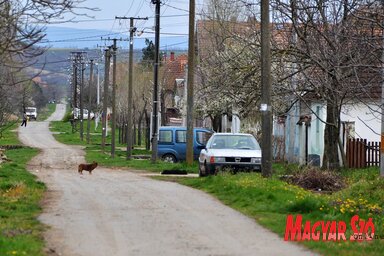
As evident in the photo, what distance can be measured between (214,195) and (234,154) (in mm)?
6031

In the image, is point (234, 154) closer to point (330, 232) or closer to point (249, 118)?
point (330, 232)

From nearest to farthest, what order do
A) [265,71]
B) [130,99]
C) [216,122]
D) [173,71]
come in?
1. [265,71]
2. [130,99]
3. [216,122]
4. [173,71]

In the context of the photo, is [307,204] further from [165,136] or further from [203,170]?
[165,136]

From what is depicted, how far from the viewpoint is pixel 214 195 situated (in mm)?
18453

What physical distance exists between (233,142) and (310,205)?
Result: 38.5 feet

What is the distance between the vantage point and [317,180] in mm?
20547

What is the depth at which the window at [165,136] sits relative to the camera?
37.8m

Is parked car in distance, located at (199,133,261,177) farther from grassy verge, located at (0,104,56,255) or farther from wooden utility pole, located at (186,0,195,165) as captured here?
grassy verge, located at (0,104,56,255)

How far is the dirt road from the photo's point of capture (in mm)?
10562

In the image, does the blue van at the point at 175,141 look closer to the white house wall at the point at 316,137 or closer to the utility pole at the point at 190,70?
the white house wall at the point at 316,137

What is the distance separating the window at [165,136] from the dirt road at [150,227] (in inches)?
743

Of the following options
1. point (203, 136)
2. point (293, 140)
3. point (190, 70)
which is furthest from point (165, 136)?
point (190, 70)

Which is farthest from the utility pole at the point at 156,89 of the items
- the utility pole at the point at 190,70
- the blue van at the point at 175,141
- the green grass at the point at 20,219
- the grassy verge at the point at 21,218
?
the green grass at the point at 20,219

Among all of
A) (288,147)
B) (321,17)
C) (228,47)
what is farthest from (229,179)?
(288,147)
